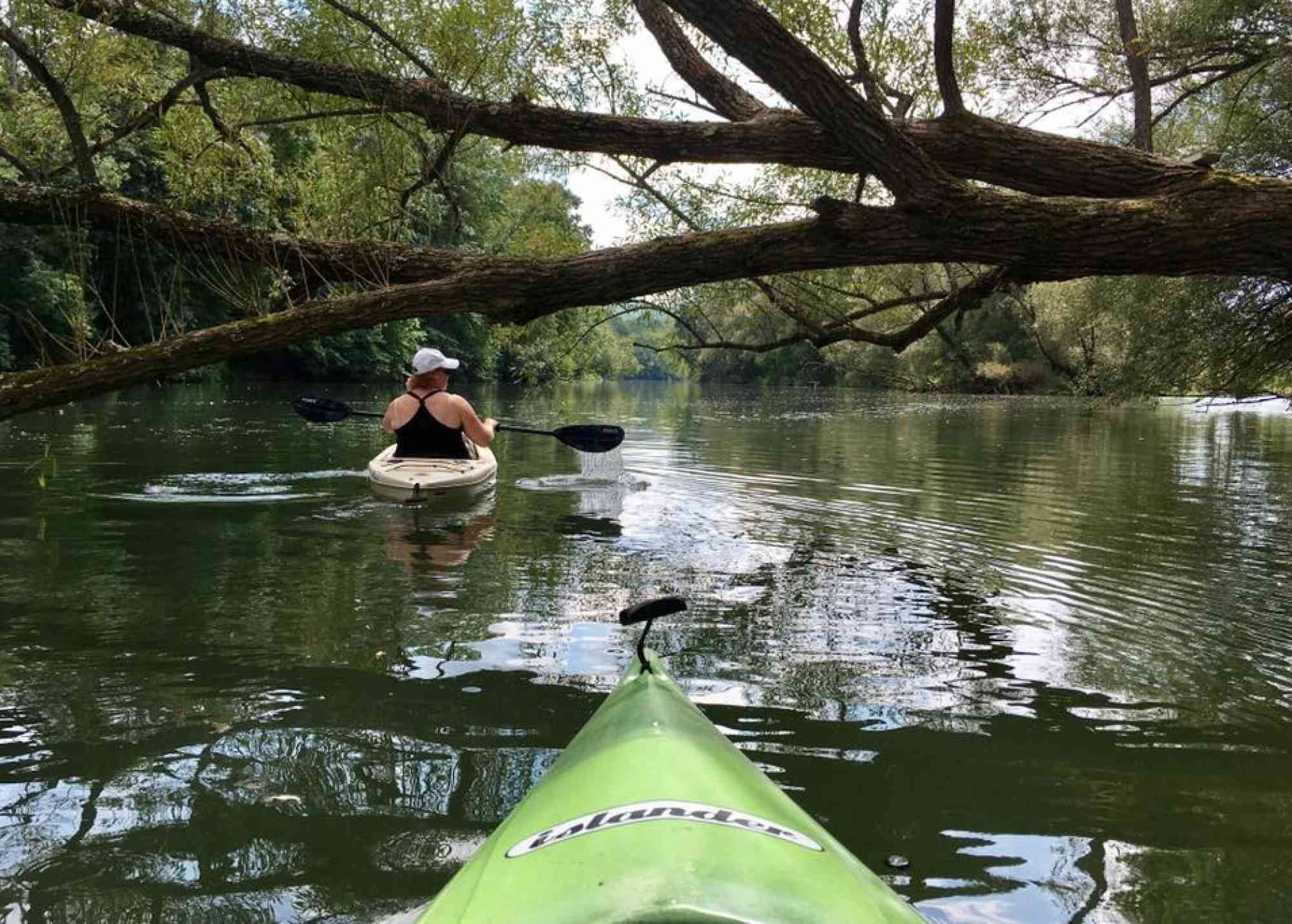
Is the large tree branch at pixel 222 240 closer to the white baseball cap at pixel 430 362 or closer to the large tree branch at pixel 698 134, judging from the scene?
the large tree branch at pixel 698 134

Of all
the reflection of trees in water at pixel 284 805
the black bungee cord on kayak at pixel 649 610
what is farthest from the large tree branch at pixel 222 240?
the black bungee cord on kayak at pixel 649 610

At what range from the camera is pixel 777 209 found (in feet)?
28.8

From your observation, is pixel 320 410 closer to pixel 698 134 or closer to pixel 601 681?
pixel 698 134

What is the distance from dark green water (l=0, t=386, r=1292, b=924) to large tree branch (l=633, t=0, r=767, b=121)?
3453mm

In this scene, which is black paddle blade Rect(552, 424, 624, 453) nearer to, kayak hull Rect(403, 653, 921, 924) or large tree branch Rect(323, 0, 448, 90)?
large tree branch Rect(323, 0, 448, 90)

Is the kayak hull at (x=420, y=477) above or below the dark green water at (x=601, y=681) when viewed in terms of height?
above

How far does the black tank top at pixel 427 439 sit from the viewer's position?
959cm

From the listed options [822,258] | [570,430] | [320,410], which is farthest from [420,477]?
[822,258]

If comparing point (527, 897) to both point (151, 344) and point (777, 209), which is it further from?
point (777, 209)

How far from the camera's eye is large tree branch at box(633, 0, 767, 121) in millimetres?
6961

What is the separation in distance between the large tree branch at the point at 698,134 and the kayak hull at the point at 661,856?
4946 mm

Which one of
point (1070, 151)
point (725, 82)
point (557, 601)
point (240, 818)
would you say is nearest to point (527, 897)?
point (240, 818)

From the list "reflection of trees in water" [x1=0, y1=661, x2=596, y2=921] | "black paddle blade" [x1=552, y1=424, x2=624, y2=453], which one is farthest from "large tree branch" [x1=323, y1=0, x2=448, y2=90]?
"reflection of trees in water" [x1=0, y1=661, x2=596, y2=921]

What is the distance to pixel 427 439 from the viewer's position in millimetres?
9758
